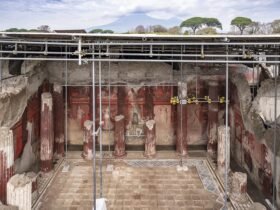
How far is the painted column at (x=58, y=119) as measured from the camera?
14.0m

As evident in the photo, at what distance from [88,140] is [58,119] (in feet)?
4.96

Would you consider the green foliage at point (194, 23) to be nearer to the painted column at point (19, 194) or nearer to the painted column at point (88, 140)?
the painted column at point (88, 140)

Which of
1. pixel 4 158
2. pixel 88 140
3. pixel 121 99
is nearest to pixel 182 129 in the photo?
pixel 121 99

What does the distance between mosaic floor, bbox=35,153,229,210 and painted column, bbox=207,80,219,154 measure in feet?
3.26

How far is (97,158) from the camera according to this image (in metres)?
13.9

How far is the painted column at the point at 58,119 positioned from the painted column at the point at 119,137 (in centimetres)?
214

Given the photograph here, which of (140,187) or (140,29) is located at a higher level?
(140,29)

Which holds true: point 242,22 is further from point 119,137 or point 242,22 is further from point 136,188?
point 136,188

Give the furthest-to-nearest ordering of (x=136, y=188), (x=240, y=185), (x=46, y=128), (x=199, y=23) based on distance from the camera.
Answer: (x=199, y=23), (x=46, y=128), (x=136, y=188), (x=240, y=185)

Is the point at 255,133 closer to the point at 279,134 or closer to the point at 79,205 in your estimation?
the point at 279,134

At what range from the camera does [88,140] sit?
13.7 m

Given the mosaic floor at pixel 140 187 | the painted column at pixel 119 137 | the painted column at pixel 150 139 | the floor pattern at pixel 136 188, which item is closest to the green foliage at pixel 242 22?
the painted column at pixel 150 139

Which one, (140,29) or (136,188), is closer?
(136,188)

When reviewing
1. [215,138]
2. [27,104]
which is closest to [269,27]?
[215,138]
